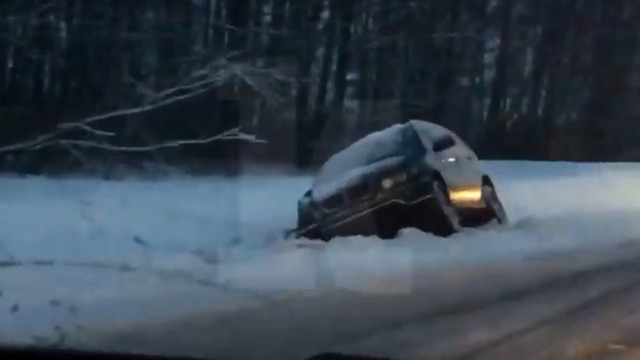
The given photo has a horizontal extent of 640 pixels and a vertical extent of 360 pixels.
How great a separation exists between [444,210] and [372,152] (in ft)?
0.58

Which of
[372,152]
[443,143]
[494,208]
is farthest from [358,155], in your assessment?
[494,208]

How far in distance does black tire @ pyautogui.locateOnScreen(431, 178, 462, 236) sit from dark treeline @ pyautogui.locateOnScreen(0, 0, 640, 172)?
10 cm

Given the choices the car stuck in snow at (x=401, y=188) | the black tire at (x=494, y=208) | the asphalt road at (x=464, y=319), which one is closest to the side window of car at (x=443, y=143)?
the car stuck in snow at (x=401, y=188)

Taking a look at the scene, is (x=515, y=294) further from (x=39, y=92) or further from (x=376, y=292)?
(x=39, y=92)

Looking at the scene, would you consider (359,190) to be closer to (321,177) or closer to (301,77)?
(321,177)

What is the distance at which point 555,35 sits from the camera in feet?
6.72

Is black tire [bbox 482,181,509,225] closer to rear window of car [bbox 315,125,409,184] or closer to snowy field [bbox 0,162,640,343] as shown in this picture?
snowy field [bbox 0,162,640,343]

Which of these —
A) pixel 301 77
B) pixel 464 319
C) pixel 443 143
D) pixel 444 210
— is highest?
pixel 301 77

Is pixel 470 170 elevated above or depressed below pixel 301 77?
below

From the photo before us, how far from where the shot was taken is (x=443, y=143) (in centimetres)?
209

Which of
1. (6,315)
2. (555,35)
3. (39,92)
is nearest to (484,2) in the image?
(555,35)

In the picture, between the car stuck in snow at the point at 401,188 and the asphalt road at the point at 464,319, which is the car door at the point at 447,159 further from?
the asphalt road at the point at 464,319

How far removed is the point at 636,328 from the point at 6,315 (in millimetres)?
1241

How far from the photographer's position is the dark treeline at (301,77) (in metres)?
2.05
